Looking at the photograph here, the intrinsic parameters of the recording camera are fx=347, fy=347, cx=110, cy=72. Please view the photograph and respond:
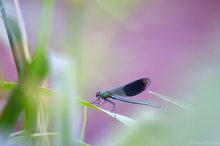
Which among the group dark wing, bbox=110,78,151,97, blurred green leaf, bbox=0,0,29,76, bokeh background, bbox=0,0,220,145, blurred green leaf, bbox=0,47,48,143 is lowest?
blurred green leaf, bbox=0,47,48,143

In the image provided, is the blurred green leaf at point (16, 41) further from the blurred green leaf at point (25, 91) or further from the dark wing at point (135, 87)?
the dark wing at point (135, 87)

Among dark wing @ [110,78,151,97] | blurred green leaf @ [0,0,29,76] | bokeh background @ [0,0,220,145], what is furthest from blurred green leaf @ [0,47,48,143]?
bokeh background @ [0,0,220,145]

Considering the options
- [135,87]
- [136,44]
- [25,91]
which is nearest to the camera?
[25,91]

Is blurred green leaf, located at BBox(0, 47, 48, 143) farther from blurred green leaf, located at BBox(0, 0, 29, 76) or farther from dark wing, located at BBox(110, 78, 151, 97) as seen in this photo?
dark wing, located at BBox(110, 78, 151, 97)

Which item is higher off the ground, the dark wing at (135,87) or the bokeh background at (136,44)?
the bokeh background at (136,44)

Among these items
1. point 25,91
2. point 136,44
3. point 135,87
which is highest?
point 136,44

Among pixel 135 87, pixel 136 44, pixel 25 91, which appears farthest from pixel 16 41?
pixel 136 44

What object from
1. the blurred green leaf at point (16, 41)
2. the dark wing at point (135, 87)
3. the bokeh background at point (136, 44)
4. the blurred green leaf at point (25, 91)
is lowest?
the blurred green leaf at point (25, 91)

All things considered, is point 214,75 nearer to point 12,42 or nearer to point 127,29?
point 12,42

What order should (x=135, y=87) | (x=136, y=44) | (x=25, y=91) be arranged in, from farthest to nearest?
(x=136, y=44)
(x=135, y=87)
(x=25, y=91)

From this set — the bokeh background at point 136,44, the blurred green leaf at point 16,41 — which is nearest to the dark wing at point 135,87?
the bokeh background at point 136,44

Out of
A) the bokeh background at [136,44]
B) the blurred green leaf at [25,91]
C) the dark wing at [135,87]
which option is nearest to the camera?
the blurred green leaf at [25,91]

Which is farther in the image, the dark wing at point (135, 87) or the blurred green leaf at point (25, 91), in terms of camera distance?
the dark wing at point (135, 87)

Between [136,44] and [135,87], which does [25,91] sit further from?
[136,44]
